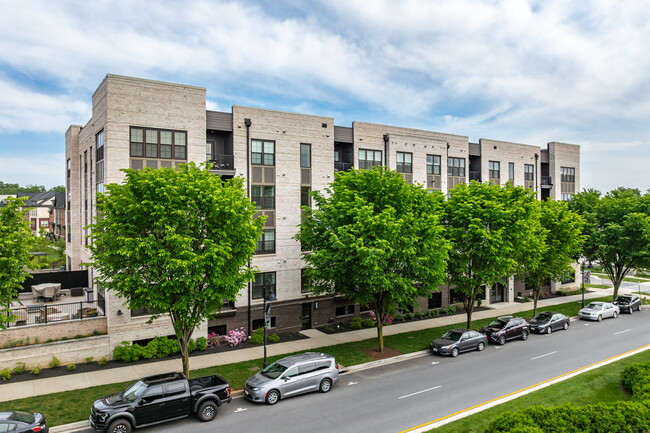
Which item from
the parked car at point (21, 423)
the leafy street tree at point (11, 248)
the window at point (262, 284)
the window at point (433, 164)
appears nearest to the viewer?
the parked car at point (21, 423)

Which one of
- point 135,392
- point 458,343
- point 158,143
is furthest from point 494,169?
point 135,392

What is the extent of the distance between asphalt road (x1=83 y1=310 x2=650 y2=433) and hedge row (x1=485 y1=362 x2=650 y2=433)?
3310mm

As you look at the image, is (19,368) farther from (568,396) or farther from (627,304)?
(627,304)

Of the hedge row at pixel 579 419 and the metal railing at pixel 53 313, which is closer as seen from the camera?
the hedge row at pixel 579 419

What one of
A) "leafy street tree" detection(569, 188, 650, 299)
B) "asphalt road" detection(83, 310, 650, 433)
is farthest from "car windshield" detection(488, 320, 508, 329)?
"leafy street tree" detection(569, 188, 650, 299)

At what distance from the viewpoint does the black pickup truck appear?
14773 millimetres

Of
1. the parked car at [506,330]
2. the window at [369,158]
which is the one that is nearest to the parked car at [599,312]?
the parked car at [506,330]

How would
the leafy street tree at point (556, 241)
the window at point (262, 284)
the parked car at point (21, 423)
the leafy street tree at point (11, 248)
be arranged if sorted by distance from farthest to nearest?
the leafy street tree at point (556, 241) < the window at point (262, 284) < the leafy street tree at point (11, 248) < the parked car at point (21, 423)

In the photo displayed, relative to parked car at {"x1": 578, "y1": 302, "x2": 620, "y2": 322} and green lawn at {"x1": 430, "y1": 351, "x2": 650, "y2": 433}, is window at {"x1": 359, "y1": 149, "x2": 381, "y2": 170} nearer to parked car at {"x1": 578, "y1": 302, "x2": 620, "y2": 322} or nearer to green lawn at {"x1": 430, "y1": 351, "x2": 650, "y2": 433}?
green lawn at {"x1": 430, "y1": 351, "x2": 650, "y2": 433}

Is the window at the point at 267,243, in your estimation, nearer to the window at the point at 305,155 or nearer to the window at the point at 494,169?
the window at the point at 305,155

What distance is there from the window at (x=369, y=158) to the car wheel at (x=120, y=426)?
23.4 metres

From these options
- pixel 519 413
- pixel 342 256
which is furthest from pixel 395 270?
pixel 519 413

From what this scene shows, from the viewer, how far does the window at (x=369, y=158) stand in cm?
3319

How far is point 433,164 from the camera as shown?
37.4 m
